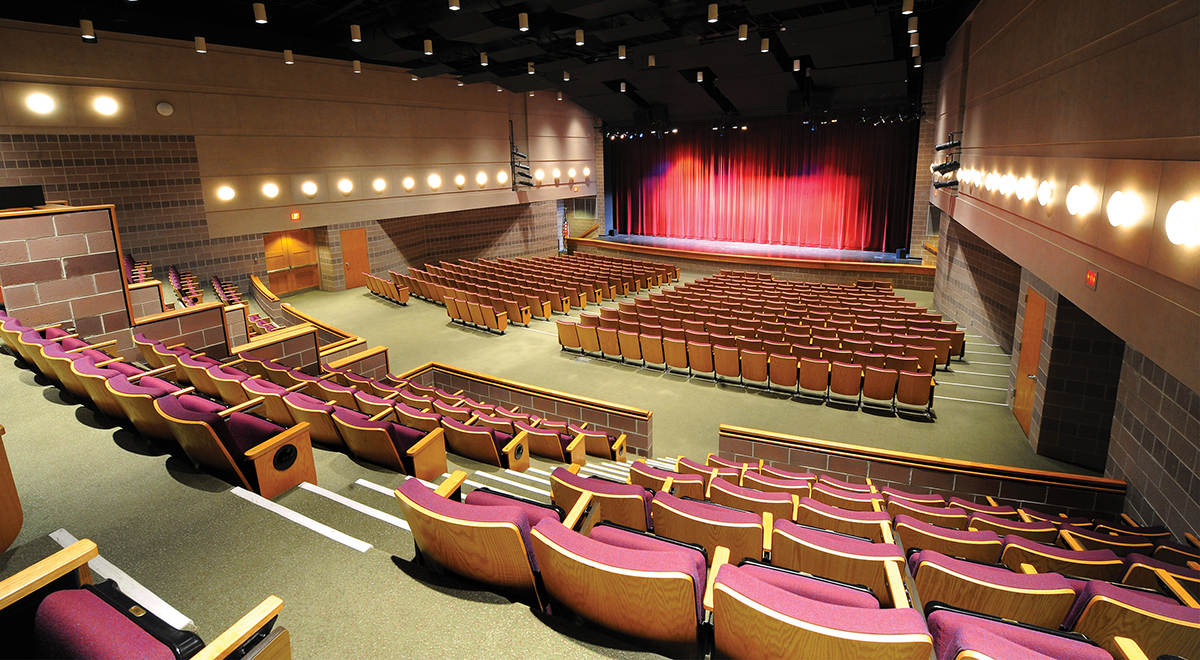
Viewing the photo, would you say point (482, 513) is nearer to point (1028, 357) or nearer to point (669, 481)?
point (669, 481)

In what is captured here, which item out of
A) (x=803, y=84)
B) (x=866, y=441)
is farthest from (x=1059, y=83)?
(x=803, y=84)

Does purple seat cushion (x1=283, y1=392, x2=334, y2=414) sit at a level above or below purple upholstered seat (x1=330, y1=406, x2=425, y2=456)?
above

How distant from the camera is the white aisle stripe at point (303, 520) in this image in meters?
2.64

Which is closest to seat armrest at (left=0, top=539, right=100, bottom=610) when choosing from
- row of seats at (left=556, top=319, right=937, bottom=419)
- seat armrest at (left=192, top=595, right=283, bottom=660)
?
seat armrest at (left=192, top=595, right=283, bottom=660)

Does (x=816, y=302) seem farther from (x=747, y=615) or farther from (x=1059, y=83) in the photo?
(x=747, y=615)

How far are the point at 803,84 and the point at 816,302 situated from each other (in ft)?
23.6

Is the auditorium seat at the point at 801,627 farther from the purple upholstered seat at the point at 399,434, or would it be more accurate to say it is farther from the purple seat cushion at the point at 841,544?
the purple upholstered seat at the point at 399,434

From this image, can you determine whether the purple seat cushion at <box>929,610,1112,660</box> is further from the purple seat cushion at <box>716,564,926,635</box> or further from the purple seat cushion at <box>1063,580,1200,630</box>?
the purple seat cushion at <box>1063,580,1200,630</box>

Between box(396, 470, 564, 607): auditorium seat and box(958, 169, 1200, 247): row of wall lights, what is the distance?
12.2 feet

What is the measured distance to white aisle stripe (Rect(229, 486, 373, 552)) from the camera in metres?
2.64

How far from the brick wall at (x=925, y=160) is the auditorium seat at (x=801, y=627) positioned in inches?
550

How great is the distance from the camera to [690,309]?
33.5 ft

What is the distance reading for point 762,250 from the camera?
1836cm

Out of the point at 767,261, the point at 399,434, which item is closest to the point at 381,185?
the point at 767,261
